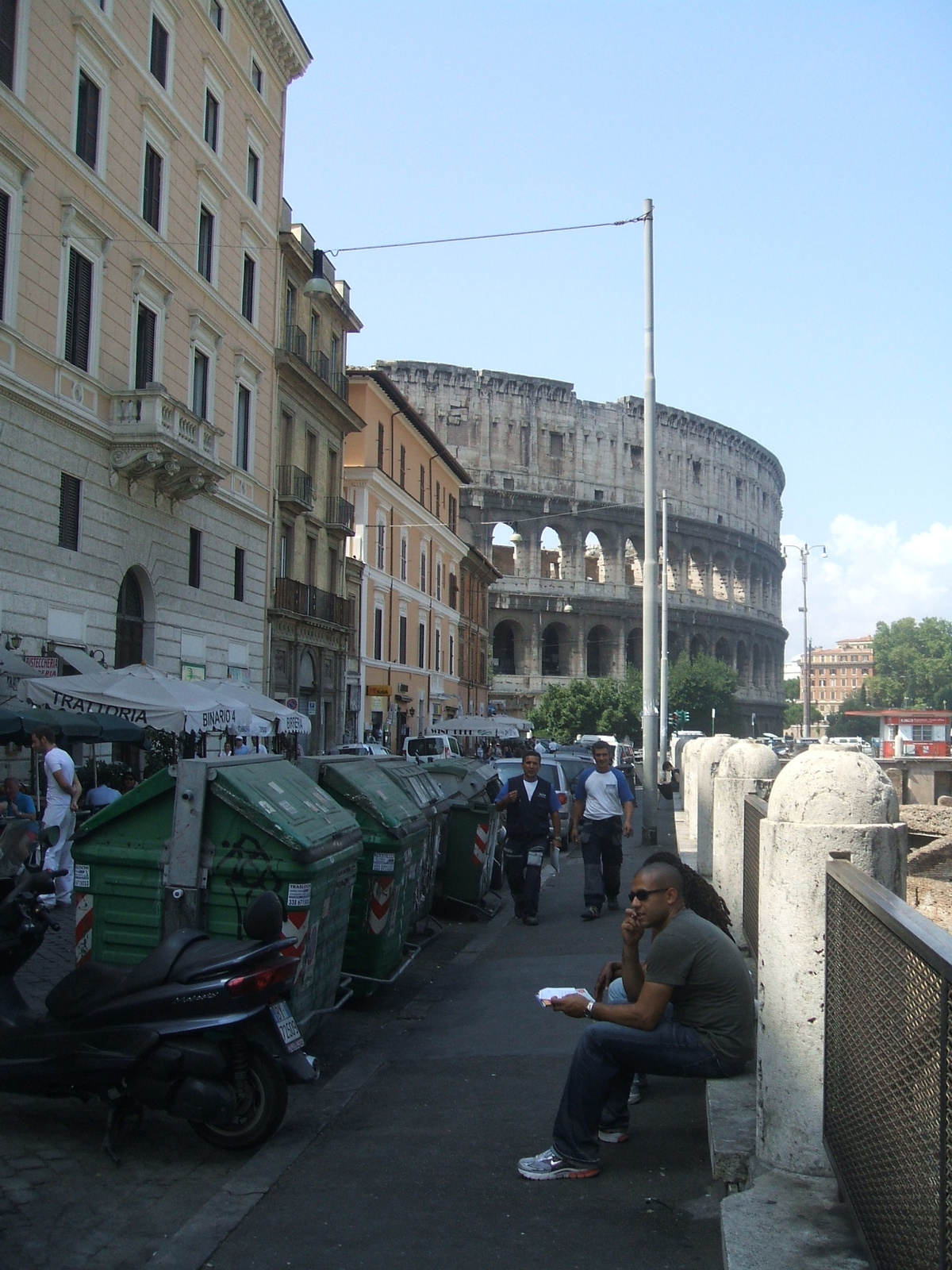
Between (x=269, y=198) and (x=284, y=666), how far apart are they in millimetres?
11531

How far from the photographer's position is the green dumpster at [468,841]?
11367 millimetres

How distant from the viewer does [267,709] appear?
63.8 feet

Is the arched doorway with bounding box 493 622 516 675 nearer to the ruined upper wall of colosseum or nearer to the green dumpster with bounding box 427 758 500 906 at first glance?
the ruined upper wall of colosseum

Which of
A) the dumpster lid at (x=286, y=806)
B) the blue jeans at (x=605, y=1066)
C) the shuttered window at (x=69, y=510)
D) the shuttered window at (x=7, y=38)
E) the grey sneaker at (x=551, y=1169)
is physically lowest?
the grey sneaker at (x=551, y=1169)

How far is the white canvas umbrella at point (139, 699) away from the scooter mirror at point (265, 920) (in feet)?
32.0

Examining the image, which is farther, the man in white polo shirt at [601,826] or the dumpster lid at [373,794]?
the man in white polo shirt at [601,826]

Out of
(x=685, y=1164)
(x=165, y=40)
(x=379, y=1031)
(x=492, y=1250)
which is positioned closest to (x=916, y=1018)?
(x=492, y=1250)

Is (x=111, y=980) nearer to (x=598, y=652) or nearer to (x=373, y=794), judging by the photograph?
(x=373, y=794)

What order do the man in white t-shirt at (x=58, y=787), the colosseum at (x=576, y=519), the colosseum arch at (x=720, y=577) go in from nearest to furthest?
the man in white t-shirt at (x=58, y=787) < the colosseum at (x=576, y=519) < the colosseum arch at (x=720, y=577)

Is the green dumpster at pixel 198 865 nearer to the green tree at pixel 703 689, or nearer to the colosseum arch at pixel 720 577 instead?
the green tree at pixel 703 689

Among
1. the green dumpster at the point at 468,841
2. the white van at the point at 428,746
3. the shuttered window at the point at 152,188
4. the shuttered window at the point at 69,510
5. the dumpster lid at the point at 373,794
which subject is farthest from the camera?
the white van at the point at 428,746

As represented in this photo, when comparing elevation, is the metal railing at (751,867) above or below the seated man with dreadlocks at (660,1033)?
above

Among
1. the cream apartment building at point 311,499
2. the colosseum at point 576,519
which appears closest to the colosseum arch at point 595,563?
the colosseum at point 576,519

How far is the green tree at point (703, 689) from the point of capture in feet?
237
